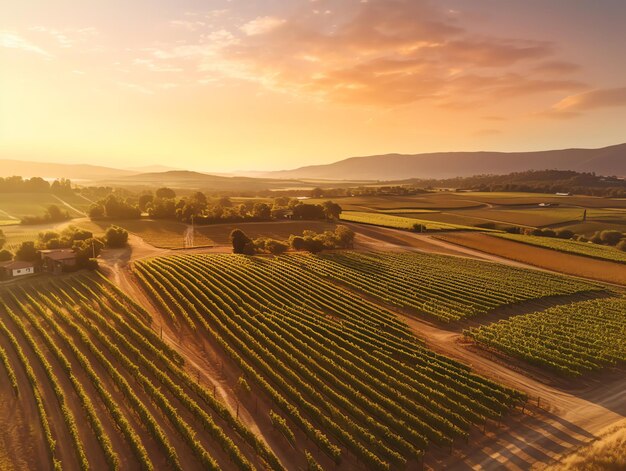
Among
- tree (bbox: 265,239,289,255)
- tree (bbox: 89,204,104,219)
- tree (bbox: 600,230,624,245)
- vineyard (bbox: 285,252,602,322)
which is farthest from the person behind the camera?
tree (bbox: 89,204,104,219)

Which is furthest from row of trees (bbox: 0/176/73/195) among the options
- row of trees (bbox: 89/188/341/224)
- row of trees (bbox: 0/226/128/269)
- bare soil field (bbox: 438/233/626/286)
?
bare soil field (bbox: 438/233/626/286)

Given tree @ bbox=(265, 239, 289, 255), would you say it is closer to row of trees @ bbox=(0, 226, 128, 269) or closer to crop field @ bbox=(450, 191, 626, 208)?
row of trees @ bbox=(0, 226, 128, 269)

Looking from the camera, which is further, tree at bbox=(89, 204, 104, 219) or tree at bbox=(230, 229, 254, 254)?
tree at bbox=(89, 204, 104, 219)

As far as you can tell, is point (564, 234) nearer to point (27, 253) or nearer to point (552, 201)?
point (552, 201)

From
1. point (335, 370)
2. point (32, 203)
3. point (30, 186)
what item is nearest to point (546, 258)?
point (335, 370)

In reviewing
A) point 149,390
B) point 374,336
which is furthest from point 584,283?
point 149,390

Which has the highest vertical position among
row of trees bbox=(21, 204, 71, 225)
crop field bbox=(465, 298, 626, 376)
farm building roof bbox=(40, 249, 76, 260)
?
row of trees bbox=(21, 204, 71, 225)
